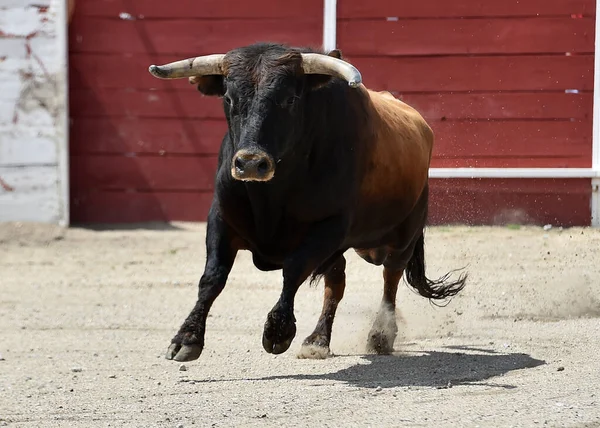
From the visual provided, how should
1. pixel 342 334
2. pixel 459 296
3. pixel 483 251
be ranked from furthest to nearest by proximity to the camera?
pixel 483 251
pixel 459 296
pixel 342 334

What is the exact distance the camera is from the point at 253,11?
426 inches

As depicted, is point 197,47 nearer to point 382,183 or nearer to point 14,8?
point 14,8

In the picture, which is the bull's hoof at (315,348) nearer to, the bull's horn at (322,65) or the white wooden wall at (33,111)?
the bull's horn at (322,65)

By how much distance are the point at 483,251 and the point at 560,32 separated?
231 centimetres

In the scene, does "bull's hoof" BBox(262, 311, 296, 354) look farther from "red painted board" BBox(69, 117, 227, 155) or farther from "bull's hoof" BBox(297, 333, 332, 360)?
"red painted board" BBox(69, 117, 227, 155)

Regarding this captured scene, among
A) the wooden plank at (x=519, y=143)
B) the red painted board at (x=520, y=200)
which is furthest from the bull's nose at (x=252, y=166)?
the wooden plank at (x=519, y=143)

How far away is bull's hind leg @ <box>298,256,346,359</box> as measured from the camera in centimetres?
613

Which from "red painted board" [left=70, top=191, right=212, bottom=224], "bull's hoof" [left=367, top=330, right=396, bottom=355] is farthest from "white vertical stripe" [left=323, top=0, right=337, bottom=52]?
"bull's hoof" [left=367, top=330, right=396, bottom=355]

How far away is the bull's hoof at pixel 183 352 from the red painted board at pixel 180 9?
6.04 metres

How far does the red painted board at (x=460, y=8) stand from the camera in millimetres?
10500

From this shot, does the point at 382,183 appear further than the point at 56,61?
No

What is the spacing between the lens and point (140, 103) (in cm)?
1093

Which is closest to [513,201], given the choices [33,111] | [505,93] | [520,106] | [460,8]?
[520,106]

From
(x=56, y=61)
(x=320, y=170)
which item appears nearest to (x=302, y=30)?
(x=56, y=61)
